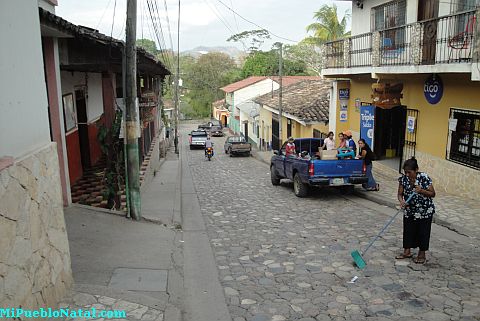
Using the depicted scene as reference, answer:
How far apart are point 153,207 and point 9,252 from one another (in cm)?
720

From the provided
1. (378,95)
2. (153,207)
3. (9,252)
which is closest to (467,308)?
(9,252)

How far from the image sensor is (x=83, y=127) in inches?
487

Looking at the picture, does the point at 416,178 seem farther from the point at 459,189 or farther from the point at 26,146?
the point at 459,189

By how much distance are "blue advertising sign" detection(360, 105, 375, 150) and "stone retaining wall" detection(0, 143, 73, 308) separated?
13213 mm

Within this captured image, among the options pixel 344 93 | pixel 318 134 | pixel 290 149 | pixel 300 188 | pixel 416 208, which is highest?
pixel 344 93

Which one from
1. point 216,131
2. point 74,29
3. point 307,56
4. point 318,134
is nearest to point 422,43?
point 74,29

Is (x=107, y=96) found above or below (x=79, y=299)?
above

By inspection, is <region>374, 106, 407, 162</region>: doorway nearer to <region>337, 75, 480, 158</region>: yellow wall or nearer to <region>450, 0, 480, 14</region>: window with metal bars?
<region>337, 75, 480, 158</region>: yellow wall

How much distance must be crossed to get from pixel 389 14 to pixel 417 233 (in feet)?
34.1

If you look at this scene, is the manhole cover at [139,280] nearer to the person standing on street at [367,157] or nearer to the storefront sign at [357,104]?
the person standing on street at [367,157]

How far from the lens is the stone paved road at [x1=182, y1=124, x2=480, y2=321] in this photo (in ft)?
16.5

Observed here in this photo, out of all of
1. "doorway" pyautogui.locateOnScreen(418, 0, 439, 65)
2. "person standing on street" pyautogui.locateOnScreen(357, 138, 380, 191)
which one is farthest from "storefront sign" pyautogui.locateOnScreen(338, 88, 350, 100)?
"person standing on street" pyautogui.locateOnScreen(357, 138, 380, 191)

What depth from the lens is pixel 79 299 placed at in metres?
4.69

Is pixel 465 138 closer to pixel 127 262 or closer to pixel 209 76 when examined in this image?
pixel 127 262
